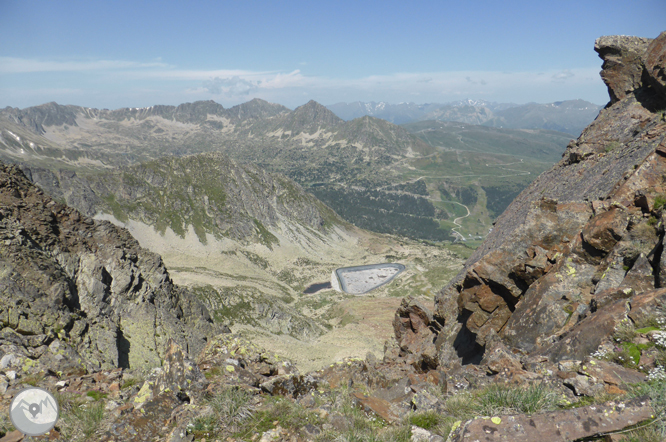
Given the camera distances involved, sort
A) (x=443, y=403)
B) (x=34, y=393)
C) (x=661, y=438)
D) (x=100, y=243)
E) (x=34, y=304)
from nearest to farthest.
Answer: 1. (x=661, y=438)
2. (x=34, y=393)
3. (x=443, y=403)
4. (x=34, y=304)
5. (x=100, y=243)

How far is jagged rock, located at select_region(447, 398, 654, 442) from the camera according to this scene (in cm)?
688

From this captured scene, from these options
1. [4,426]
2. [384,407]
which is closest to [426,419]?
[384,407]

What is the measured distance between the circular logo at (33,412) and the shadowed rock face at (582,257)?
15.5 m

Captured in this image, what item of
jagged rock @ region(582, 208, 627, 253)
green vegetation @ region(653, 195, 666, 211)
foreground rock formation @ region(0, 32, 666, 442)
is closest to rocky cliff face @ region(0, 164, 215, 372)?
foreground rock formation @ region(0, 32, 666, 442)

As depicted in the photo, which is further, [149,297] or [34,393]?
[149,297]

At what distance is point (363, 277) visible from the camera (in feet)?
575

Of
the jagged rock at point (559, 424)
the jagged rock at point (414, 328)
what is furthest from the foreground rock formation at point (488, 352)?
the jagged rock at point (414, 328)

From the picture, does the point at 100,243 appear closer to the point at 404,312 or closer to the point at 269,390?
the point at 404,312

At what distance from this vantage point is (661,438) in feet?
20.4

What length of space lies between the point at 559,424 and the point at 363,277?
170181 millimetres

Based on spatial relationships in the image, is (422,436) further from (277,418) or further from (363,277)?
(363,277)

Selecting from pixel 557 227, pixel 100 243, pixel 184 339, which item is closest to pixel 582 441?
pixel 557 227

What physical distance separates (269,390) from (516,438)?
9.19m

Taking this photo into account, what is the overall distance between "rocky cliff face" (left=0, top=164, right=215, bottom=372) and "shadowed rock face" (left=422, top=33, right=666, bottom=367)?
21732 mm
